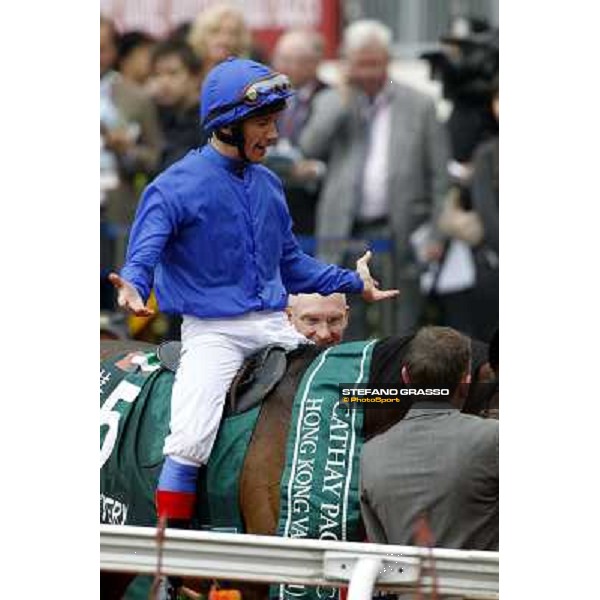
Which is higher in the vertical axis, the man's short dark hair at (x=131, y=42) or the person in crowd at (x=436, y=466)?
the man's short dark hair at (x=131, y=42)

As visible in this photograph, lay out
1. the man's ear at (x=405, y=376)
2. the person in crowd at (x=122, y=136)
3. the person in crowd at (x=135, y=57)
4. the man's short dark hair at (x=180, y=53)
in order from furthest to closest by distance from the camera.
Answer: the person in crowd at (x=135, y=57)
the man's short dark hair at (x=180, y=53)
the person in crowd at (x=122, y=136)
the man's ear at (x=405, y=376)

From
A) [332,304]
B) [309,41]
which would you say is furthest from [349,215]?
[332,304]

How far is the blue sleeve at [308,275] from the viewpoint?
5.75 meters

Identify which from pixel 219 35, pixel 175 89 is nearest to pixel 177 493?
pixel 219 35

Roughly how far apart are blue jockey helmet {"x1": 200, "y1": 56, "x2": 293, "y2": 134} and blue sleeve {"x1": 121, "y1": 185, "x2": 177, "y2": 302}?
23 cm

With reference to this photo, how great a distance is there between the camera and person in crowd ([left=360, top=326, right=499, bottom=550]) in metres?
5.43

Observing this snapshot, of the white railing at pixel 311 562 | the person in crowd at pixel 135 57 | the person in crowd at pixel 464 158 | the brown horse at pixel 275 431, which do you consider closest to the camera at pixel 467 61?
the person in crowd at pixel 464 158

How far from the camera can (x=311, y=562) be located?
16.9 feet

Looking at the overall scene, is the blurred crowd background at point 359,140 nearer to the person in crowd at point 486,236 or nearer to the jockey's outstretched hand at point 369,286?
the person in crowd at point 486,236

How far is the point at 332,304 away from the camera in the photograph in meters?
5.88

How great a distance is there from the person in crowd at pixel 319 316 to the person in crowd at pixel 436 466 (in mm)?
294

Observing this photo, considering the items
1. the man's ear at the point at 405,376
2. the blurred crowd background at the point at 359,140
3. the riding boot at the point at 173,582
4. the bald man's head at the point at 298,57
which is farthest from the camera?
the bald man's head at the point at 298,57

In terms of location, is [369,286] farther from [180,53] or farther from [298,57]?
[298,57]
